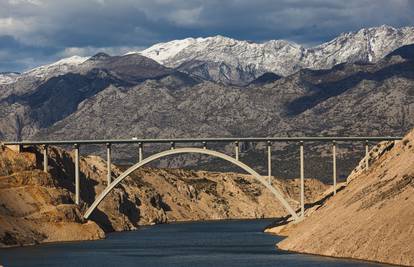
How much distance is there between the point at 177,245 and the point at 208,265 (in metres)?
35.1

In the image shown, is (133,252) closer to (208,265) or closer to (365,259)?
(208,265)

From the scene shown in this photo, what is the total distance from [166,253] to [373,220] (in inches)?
1254

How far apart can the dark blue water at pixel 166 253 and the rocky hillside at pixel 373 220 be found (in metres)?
2.02

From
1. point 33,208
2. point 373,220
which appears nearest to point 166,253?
point 33,208

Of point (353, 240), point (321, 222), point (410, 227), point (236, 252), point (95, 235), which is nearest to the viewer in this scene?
point (410, 227)

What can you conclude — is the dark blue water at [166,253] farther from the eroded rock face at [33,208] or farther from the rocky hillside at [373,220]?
the eroded rock face at [33,208]

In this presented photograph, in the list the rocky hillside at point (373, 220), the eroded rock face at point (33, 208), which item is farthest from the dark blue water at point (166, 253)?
the eroded rock face at point (33, 208)

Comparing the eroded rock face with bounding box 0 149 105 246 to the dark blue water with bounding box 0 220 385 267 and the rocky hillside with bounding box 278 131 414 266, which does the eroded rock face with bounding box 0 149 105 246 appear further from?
the rocky hillside with bounding box 278 131 414 266

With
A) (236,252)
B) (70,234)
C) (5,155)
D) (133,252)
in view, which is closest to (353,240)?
(236,252)

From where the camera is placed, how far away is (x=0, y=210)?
435 feet

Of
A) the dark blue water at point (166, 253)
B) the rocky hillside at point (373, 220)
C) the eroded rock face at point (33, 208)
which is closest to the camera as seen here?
the rocky hillside at point (373, 220)

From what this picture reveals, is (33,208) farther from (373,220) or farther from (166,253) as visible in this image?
(373,220)

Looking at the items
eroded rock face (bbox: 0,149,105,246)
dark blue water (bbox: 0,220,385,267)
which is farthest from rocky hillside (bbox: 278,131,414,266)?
eroded rock face (bbox: 0,149,105,246)

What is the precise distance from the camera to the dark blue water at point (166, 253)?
340ft
